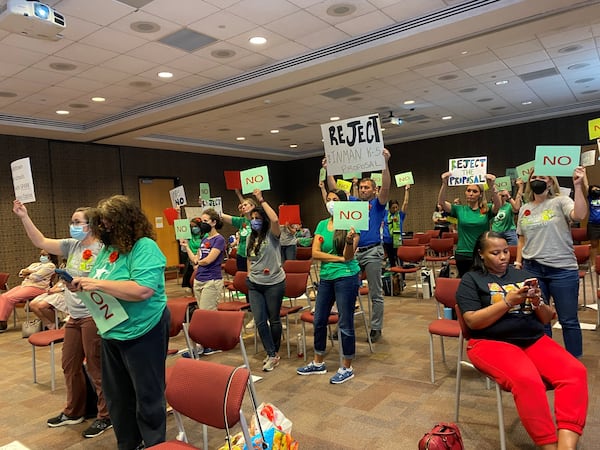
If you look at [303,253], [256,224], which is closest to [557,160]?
[256,224]

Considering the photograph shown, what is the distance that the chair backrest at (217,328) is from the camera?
3152 mm

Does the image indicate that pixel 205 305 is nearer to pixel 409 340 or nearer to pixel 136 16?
pixel 409 340

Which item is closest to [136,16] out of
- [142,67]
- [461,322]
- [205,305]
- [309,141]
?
[142,67]

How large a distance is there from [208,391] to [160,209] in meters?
11.6

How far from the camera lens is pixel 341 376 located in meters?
3.83

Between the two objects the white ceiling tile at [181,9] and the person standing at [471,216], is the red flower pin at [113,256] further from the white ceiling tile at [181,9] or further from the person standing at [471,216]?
the white ceiling tile at [181,9]

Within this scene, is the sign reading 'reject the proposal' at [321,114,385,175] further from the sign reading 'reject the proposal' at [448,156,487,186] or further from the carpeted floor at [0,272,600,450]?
the carpeted floor at [0,272,600,450]

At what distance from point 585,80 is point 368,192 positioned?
7.05 m

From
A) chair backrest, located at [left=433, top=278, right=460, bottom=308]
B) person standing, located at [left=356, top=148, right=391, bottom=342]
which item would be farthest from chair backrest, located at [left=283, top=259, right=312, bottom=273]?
chair backrest, located at [left=433, top=278, right=460, bottom=308]

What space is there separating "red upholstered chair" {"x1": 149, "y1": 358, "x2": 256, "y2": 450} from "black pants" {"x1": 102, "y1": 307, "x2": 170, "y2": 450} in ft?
0.70

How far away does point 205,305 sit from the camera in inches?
188

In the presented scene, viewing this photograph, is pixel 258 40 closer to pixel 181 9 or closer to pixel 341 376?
pixel 181 9

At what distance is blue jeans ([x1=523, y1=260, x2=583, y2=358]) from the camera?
3.44 meters

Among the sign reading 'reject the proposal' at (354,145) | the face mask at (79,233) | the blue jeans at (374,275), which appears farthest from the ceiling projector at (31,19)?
the blue jeans at (374,275)
